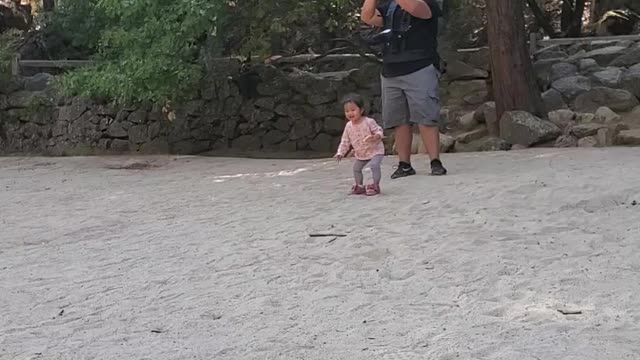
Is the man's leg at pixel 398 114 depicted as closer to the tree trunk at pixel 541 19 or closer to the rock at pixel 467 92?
the rock at pixel 467 92

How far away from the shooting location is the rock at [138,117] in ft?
38.7

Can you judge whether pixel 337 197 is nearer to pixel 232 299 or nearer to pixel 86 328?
pixel 232 299

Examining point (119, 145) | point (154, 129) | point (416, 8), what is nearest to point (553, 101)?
point (416, 8)

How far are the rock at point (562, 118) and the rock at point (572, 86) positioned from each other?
46 cm

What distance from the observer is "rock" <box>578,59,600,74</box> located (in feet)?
32.0

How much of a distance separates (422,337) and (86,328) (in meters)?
1.32

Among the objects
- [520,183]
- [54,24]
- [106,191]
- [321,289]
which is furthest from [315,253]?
[54,24]

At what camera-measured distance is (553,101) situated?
9.34 meters

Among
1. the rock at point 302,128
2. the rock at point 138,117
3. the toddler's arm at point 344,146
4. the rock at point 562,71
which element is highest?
the rock at point 562,71

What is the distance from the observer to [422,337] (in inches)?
112

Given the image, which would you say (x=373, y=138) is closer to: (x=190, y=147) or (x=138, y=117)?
(x=190, y=147)

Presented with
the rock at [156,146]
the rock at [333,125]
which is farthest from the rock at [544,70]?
the rock at [156,146]

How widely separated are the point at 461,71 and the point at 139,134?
15.6 feet

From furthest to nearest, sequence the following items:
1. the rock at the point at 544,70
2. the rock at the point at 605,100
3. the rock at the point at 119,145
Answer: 1. the rock at the point at 119,145
2. the rock at the point at 544,70
3. the rock at the point at 605,100
